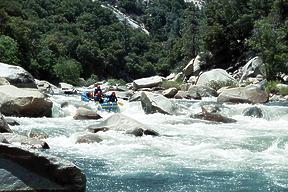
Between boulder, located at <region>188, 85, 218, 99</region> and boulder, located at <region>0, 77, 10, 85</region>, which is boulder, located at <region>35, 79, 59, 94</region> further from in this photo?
boulder, located at <region>0, 77, 10, 85</region>

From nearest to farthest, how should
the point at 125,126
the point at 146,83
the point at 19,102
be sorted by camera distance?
1. the point at 125,126
2. the point at 19,102
3. the point at 146,83

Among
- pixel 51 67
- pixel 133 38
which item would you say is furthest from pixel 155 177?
pixel 133 38

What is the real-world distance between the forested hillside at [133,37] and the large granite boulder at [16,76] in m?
20.1

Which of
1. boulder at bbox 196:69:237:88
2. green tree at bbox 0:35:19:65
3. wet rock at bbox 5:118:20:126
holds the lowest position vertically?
wet rock at bbox 5:118:20:126

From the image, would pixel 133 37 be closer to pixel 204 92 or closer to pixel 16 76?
pixel 204 92

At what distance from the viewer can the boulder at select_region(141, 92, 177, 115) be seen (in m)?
22.6

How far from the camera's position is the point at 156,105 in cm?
2264

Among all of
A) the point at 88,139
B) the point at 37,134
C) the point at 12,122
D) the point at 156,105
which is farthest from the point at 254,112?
the point at 37,134

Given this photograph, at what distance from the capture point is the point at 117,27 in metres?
121

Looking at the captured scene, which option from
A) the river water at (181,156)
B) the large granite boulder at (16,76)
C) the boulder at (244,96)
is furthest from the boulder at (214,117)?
the large granite boulder at (16,76)

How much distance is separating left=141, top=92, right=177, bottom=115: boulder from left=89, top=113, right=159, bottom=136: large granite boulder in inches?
235

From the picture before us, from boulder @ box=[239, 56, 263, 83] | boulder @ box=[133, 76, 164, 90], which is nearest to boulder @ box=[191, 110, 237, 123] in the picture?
boulder @ box=[239, 56, 263, 83]

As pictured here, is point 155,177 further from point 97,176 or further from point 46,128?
point 46,128

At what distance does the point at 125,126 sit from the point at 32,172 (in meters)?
9.27
